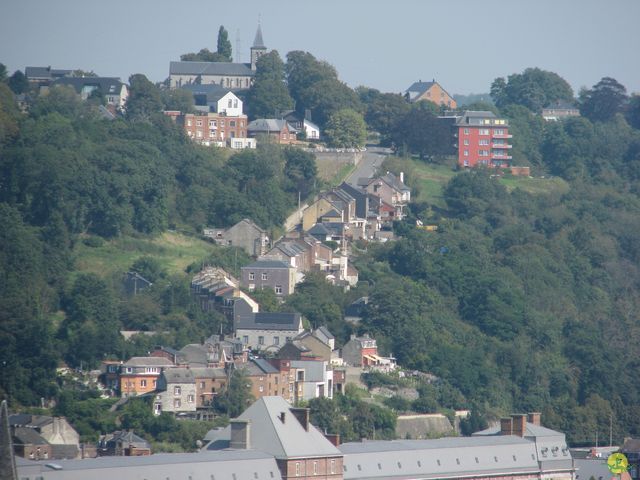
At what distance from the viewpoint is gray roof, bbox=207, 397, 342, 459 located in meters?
→ 59.1

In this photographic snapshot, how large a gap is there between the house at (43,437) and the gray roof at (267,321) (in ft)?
49.3

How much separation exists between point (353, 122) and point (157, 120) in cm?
1245

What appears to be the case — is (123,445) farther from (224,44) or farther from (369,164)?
(224,44)

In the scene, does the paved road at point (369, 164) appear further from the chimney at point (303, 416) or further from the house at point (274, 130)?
the chimney at point (303, 416)

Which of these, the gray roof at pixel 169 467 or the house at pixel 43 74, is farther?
the house at pixel 43 74

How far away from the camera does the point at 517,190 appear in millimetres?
111438

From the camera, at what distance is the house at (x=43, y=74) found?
12088 centimetres

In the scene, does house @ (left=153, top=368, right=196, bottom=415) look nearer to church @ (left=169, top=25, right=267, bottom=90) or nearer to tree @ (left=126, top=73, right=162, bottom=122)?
tree @ (left=126, top=73, right=162, bottom=122)

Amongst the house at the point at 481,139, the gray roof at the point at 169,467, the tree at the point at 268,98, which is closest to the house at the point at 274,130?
the tree at the point at 268,98

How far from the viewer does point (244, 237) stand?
94.2 metres

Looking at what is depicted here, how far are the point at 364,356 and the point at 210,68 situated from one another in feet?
156

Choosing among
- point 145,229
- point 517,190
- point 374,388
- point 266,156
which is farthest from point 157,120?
point 374,388

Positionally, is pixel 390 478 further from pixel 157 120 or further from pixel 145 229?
pixel 157 120

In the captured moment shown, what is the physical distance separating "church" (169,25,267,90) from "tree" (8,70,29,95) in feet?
42.1
